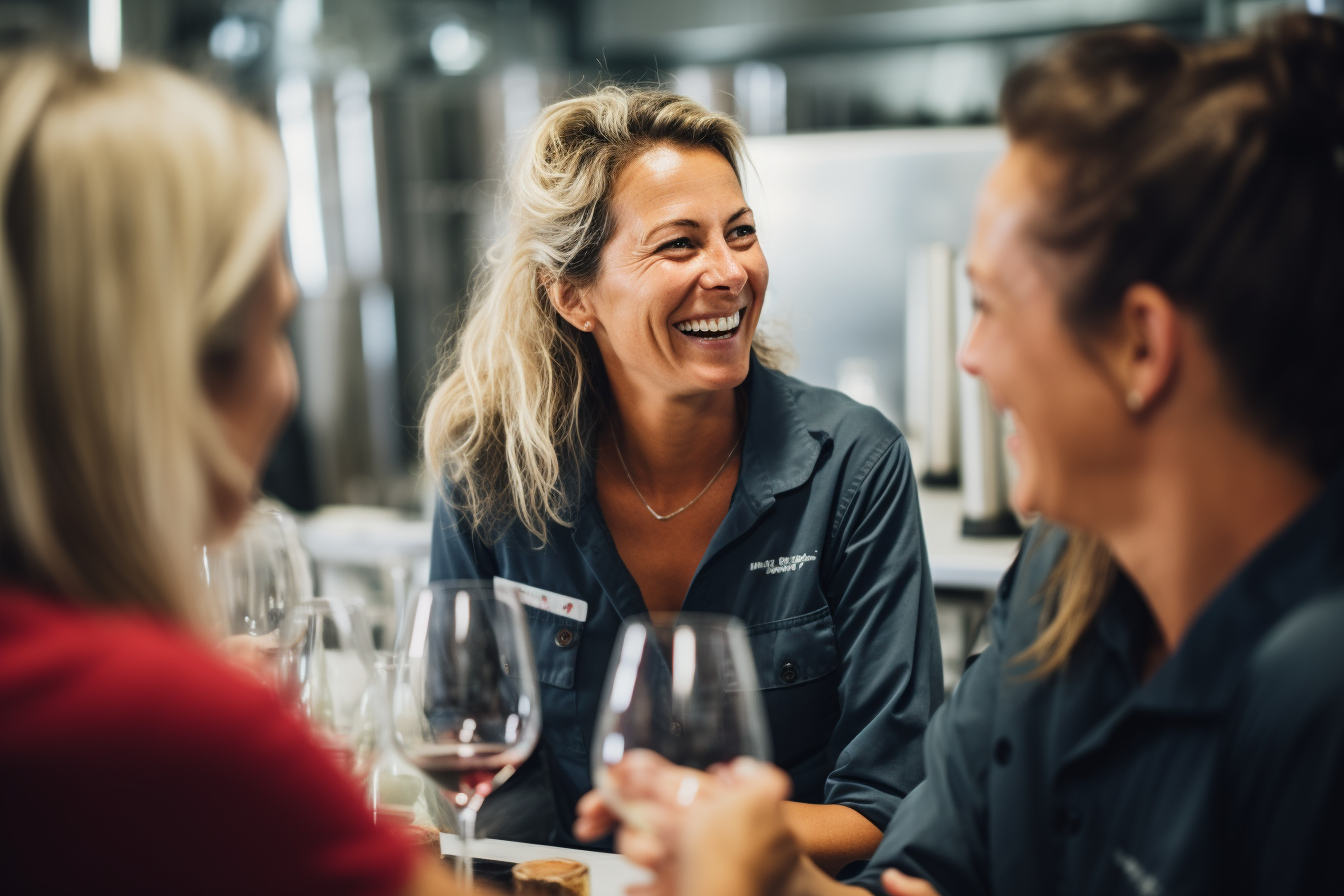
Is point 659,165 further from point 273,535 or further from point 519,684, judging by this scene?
point 519,684

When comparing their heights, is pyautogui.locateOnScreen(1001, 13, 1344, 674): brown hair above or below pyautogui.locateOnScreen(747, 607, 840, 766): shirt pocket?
above

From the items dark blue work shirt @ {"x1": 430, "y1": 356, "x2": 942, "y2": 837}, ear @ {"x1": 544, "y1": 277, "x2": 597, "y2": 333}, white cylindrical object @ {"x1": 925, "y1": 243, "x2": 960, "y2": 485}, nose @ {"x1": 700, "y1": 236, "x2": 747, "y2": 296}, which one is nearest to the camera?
dark blue work shirt @ {"x1": 430, "y1": 356, "x2": 942, "y2": 837}

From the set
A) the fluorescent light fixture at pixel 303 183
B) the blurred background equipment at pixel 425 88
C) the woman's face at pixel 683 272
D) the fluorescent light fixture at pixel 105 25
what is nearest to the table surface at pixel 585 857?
the woman's face at pixel 683 272

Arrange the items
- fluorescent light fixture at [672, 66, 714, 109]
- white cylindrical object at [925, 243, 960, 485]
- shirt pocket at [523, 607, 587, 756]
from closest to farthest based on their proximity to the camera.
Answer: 1. shirt pocket at [523, 607, 587, 756]
2. white cylindrical object at [925, 243, 960, 485]
3. fluorescent light fixture at [672, 66, 714, 109]

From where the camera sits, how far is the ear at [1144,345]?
0.83m

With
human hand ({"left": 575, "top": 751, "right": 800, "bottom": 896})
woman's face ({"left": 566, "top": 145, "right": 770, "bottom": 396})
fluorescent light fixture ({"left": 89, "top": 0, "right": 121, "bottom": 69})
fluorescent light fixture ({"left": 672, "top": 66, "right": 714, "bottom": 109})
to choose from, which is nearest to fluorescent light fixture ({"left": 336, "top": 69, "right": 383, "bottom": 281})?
fluorescent light fixture ({"left": 89, "top": 0, "right": 121, "bottom": 69})

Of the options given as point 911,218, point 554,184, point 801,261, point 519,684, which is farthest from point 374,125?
point 519,684

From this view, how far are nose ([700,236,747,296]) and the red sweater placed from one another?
120 centimetres

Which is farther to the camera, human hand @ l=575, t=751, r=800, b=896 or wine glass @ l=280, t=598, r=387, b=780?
wine glass @ l=280, t=598, r=387, b=780

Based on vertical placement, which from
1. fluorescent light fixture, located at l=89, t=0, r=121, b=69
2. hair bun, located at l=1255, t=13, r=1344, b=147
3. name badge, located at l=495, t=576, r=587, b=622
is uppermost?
fluorescent light fixture, located at l=89, t=0, r=121, b=69

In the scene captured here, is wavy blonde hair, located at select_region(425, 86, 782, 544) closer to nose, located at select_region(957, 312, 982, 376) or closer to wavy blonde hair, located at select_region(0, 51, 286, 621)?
nose, located at select_region(957, 312, 982, 376)

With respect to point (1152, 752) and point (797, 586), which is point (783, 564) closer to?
point (797, 586)

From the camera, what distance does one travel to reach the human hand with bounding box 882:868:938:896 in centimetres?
101

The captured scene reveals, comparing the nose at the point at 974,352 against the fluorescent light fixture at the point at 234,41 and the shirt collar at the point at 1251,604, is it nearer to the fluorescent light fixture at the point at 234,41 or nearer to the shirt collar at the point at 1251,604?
the shirt collar at the point at 1251,604
